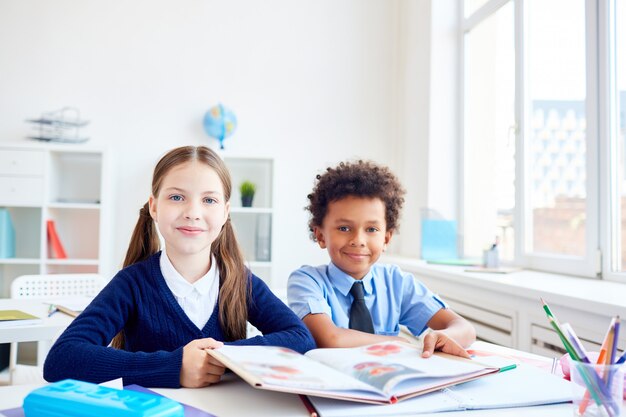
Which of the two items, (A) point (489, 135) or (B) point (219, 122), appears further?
(B) point (219, 122)

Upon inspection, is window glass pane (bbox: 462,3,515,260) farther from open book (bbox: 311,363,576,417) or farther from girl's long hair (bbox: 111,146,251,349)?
open book (bbox: 311,363,576,417)

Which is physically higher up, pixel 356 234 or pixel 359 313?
pixel 356 234

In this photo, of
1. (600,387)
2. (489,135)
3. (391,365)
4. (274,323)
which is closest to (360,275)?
(274,323)

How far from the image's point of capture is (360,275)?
142cm

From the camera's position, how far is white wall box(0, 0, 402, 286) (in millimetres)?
3697

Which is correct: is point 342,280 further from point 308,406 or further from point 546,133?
point 546,133

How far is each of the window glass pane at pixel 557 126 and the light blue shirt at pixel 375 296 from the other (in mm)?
1319

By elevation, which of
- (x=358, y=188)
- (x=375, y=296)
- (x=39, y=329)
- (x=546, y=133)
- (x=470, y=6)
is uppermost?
(x=470, y=6)

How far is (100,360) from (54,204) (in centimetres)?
274

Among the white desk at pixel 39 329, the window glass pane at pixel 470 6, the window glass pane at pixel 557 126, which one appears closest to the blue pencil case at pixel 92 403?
the white desk at pixel 39 329

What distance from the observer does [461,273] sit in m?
2.62

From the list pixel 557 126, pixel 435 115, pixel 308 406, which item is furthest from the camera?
pixel 435 115

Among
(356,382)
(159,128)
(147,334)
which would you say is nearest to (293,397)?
(356,382)

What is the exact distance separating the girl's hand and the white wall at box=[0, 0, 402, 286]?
2.91 meters
